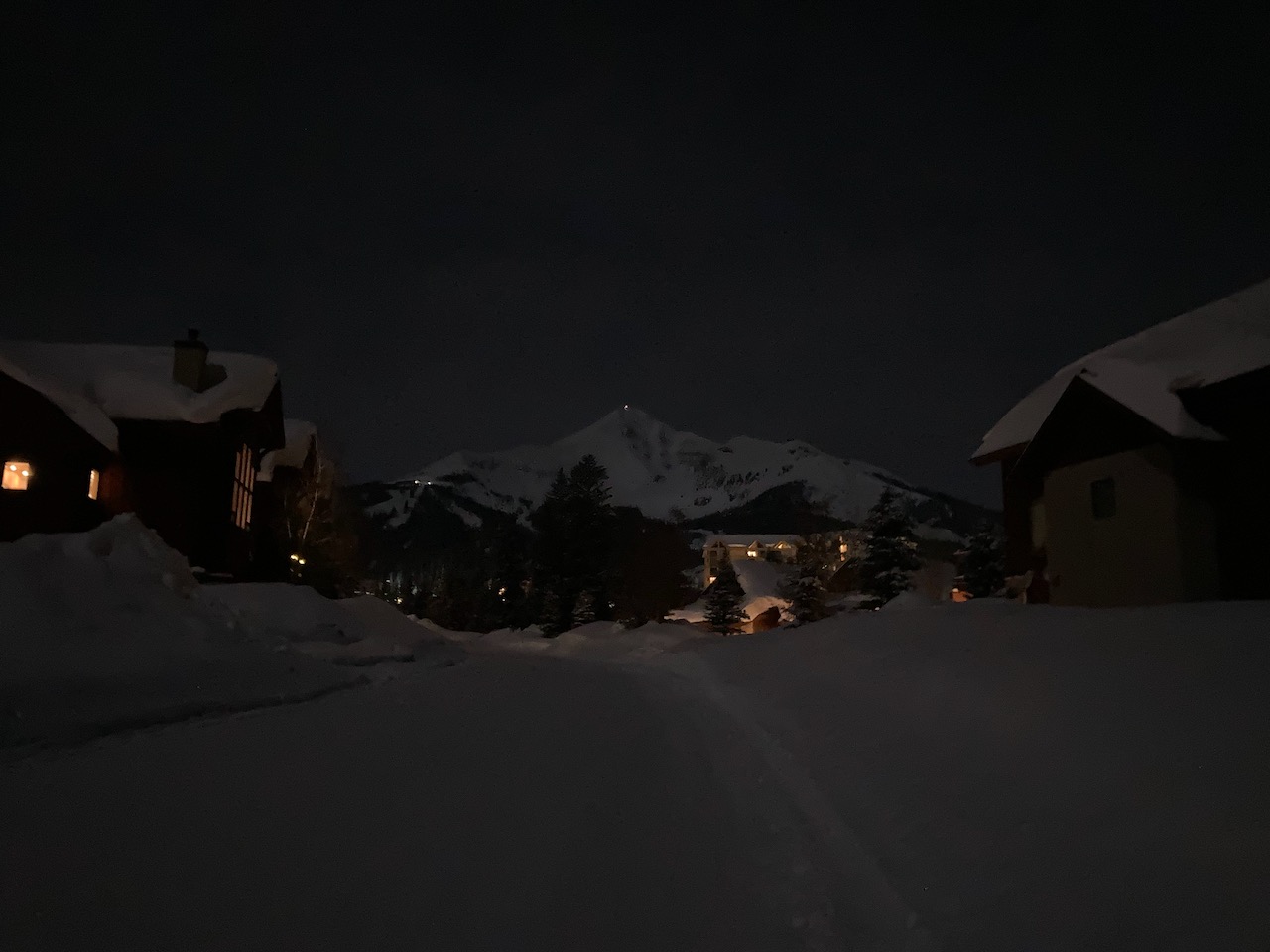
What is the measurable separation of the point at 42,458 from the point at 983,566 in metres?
36.6

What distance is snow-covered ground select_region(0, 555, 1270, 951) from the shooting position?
12.2 ft

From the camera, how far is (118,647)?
10.3 meters

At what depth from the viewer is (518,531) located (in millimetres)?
58875

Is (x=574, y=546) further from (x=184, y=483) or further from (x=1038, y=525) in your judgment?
(x=1038, y=525)

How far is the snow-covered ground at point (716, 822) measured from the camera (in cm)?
373

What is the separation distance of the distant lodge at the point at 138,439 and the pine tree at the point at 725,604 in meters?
27.2

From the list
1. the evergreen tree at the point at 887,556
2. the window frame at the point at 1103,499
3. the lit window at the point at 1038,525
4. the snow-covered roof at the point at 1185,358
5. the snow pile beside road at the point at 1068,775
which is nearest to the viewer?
the snow pile beside road at the point at 1068,775

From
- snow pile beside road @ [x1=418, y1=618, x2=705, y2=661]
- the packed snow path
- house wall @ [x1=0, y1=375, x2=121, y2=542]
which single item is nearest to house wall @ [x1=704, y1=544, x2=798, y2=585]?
snow pile beside road @ [x1=418, y1=618, x2=705, y2=661]

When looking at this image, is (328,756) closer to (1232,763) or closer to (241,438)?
(1232,763)

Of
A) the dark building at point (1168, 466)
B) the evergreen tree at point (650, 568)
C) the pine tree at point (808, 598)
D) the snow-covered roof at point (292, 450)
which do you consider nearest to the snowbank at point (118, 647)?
the dark building at point (1168, 466)

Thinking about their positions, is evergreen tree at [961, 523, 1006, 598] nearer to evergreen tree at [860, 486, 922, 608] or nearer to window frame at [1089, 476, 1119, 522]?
evergreen tree at [860, 486, 922, 608]

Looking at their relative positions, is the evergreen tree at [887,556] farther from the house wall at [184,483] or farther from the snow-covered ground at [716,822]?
the snow-covered ground at [716,822]

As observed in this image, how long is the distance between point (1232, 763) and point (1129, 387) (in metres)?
14.9

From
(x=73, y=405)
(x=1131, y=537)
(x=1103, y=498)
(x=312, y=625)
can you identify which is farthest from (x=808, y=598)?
(x=73, y=405)
